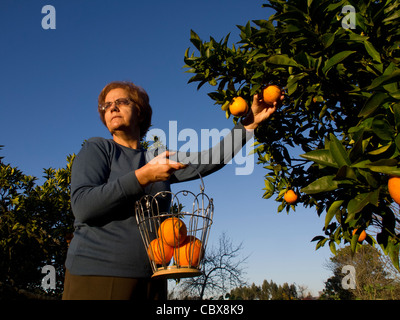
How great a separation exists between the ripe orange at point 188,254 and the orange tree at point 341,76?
55cm

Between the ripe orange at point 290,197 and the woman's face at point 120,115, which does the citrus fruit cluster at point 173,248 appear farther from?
the ripe orange at point 290,197

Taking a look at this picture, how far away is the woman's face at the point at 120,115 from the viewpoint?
74.6 inches

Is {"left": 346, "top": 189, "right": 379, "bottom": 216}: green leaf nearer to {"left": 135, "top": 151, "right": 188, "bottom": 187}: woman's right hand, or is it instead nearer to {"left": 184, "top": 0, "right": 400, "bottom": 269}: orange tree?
{"left": 184, "top": 0, "right": 400, "bottom": 269}: orange tree

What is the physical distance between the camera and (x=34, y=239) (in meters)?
6.27

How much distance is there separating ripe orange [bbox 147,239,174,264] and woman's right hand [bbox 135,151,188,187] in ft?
0.90

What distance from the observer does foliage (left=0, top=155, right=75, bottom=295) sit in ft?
19.1

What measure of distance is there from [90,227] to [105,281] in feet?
0.84

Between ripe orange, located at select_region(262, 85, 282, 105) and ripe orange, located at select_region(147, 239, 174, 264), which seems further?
ripe orange, located at select_region(262, 85, 282, 105)

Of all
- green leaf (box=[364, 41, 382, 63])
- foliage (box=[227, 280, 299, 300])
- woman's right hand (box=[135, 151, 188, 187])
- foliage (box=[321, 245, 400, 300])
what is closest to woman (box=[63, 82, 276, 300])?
woman's right hand (box=[135, 151, 188, 187])

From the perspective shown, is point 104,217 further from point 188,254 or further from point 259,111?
point 259,111

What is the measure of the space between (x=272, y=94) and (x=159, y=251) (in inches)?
45.8

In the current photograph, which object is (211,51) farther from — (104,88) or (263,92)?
(104,88)
